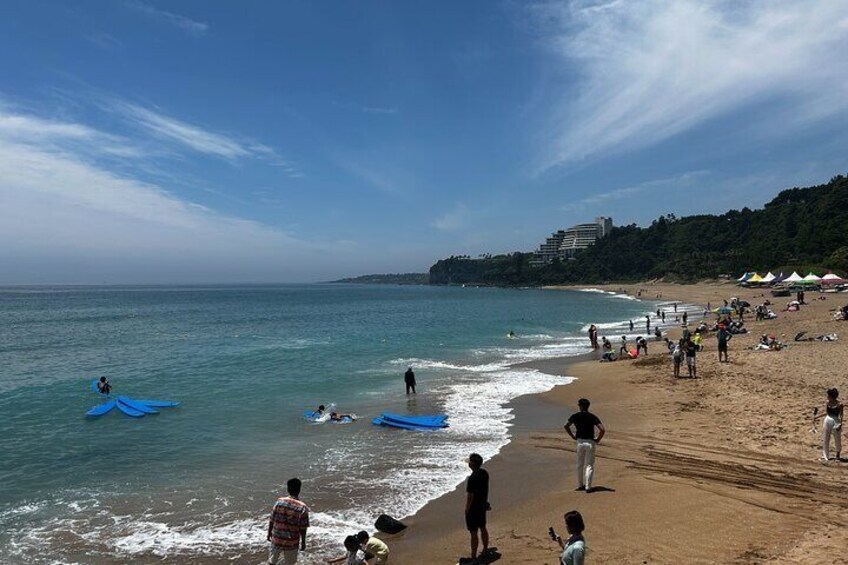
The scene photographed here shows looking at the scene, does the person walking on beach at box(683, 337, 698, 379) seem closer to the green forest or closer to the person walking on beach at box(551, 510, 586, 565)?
the person walking on beach at box(551, 510, 586, 565)

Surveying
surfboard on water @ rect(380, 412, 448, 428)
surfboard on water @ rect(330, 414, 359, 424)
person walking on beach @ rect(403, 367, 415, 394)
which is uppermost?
person walking on beach @ rect(403, 367, 415, 394)

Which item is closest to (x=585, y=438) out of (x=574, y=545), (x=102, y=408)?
(x=574, y=545)

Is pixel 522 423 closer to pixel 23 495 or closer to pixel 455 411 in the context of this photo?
pixel 455 411

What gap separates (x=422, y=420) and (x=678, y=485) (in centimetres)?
865

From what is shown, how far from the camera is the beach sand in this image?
7801 mm

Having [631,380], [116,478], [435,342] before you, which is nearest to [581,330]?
[435,342]

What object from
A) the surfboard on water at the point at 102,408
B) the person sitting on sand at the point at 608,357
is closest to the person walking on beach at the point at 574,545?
the surfboard on water at the point at 102,408

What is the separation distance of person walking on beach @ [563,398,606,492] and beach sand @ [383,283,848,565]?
1.20ft

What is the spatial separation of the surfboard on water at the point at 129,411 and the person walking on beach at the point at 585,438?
17.2m

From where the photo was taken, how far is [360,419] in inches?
738

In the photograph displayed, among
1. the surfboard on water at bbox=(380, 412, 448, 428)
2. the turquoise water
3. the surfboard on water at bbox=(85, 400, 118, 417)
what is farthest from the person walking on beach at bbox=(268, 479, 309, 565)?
the surfboard on water at bbox=(85, 400, 118, 417)

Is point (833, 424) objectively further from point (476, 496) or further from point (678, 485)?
point (476, 496)

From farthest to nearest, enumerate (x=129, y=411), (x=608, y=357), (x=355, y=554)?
(x=608, y=357)
(x=129, y=411)
(x=355, y=554)

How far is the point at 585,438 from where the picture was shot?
32.4 feet
